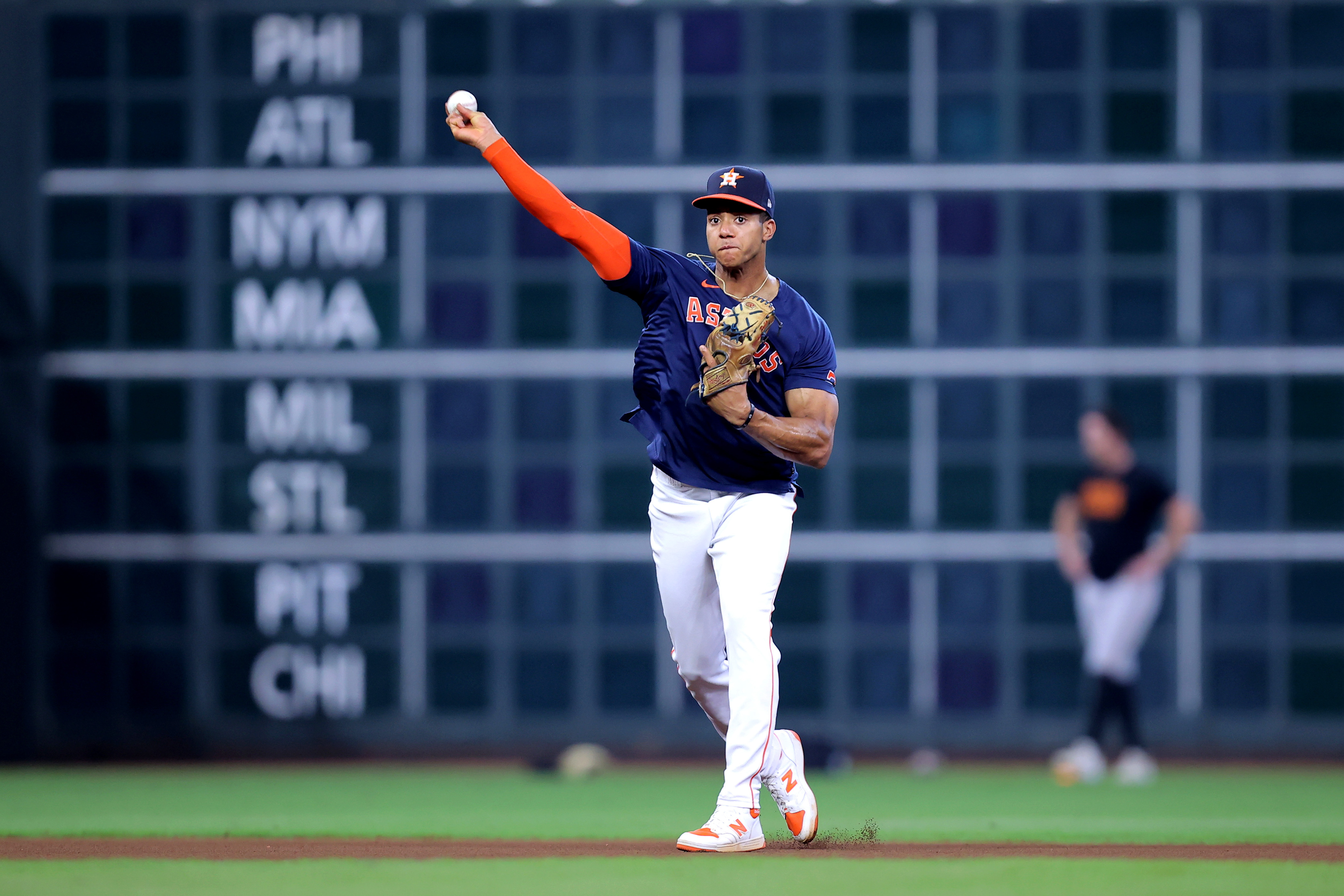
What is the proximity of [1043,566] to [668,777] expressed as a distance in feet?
7.83

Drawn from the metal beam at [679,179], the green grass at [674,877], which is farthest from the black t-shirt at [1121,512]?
the green grass at [674,877]

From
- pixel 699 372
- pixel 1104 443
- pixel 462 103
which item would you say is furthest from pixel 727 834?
pixel 1104 443

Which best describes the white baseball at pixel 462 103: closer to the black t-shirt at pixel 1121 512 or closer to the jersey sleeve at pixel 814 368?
the jersey sleeve at pixel 814 368

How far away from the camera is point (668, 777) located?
9.61m

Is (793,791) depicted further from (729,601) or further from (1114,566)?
(1114,566)

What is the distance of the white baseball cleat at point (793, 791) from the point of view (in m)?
5.32

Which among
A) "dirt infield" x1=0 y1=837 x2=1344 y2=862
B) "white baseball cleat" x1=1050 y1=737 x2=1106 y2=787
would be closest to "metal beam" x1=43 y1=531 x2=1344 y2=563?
"white baseball cleat" x1=1050 y1=737 x2=1106 y2=787

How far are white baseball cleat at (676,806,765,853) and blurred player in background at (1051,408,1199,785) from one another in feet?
14.4

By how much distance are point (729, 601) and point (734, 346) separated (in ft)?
2.51

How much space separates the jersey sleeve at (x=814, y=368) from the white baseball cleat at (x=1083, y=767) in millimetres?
4429

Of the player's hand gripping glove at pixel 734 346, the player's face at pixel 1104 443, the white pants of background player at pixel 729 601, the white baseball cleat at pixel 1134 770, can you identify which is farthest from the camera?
the player's face at pixel 1104 443

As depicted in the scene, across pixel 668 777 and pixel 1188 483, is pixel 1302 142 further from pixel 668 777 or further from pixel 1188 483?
pixel 668 777

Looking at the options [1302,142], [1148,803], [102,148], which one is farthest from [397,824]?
[1302,142]

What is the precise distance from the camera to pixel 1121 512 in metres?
9.38
